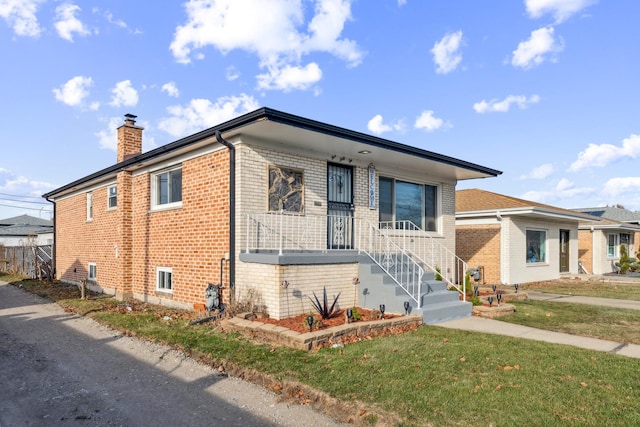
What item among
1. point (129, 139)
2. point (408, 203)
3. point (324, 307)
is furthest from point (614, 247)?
point (129, 139)

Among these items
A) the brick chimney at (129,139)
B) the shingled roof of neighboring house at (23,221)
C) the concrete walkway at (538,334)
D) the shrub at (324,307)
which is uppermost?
the brick chimney at (129,139)

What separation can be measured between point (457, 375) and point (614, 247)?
2593 centimetres

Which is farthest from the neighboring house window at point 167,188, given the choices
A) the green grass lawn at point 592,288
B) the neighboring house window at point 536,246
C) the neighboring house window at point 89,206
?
the neighboring house window at point 536,246

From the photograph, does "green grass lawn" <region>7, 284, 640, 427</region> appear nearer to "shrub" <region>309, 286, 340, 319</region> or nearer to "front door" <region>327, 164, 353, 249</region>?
"shrub" <region>309, 286, 340, 319</region>

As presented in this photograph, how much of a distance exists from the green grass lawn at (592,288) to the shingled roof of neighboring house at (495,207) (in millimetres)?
2825

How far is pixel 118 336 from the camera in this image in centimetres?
770

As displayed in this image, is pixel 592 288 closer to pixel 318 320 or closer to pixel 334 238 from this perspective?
pixel 334 238

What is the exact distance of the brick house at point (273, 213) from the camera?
8.42m

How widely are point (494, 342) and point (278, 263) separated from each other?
382 centimetres

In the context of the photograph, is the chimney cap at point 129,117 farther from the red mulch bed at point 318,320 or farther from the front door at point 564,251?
the front door at point 564,251

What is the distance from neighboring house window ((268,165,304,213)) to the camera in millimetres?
9227

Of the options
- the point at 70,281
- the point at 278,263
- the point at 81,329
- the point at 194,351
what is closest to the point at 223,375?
the point at 194,351

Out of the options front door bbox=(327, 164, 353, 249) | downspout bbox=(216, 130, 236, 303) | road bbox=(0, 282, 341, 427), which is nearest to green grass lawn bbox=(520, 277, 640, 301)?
front door bbox=(327, 164, 353, 249)

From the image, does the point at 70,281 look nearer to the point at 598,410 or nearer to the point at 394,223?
the point at 394,223
